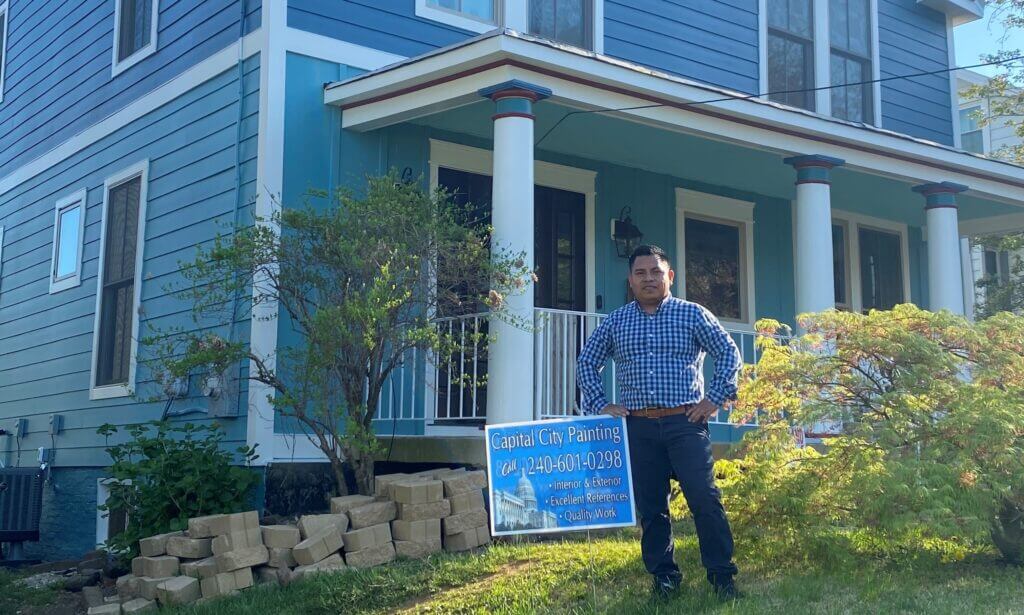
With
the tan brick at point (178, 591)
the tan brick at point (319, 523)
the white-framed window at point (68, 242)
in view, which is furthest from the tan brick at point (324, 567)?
the white-framed window at point (68, 242)

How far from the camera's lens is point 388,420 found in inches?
354

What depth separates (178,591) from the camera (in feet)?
21.6

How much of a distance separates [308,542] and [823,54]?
8839 mm

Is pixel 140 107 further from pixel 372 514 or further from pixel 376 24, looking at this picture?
pixel 372 514

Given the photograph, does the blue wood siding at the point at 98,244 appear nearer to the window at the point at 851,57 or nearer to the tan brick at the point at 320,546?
the tan brick at the point at 320,546

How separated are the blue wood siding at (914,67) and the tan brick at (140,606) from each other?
390 inches

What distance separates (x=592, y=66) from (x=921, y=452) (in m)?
3.80

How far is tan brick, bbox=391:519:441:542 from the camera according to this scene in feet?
22.1

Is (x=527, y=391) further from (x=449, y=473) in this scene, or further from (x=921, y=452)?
(x=921, y=452)

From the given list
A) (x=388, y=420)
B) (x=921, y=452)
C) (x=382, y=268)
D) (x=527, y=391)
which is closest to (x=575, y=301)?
(x=388, y=420)

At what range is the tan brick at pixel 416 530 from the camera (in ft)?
22.1

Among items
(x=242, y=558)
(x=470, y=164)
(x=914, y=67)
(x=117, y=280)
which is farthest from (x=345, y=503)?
(x=914, y=67)

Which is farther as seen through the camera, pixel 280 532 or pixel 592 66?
pixel 592 66

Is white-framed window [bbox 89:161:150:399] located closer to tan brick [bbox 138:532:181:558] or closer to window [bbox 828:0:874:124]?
tan brick [bbox 138:532:181:558]
